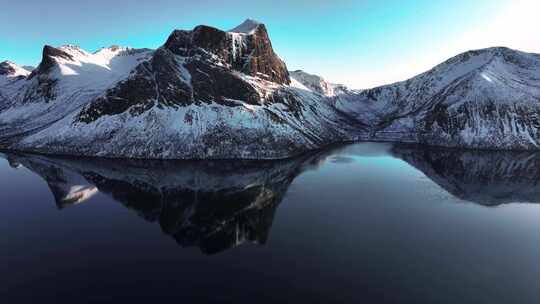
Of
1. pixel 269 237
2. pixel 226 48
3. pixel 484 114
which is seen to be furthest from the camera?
pixel 226 48

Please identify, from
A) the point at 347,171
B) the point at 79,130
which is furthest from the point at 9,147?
the point at 347,171

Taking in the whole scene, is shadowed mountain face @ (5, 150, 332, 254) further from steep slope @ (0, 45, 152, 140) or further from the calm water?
steep slope @ (0, 45, 152, 140)

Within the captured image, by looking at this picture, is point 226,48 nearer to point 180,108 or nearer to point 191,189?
point 180,108

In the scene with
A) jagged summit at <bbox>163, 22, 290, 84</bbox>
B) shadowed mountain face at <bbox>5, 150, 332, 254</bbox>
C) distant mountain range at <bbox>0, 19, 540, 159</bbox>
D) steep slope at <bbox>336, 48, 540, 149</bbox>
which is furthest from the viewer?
jagged summit at <bbox>163, 22, 290, 84</bbox>

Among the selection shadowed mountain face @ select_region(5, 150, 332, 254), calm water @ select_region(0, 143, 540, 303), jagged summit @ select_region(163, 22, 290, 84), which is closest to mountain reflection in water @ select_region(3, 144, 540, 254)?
shadowed mountain face @ select_region(5, 150, 332, 254)

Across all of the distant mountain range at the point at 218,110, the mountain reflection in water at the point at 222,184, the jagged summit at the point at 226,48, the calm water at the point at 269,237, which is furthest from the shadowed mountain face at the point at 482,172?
the jagged summit at the point at 226,48

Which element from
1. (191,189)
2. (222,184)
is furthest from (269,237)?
(222,184)
